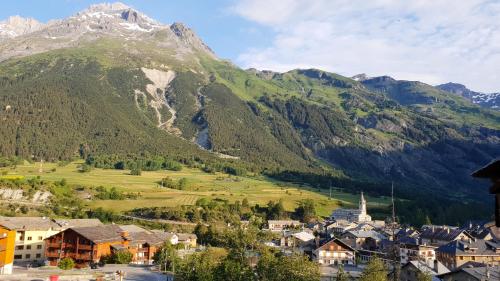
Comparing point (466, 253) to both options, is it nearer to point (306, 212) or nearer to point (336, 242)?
point (336, 242)

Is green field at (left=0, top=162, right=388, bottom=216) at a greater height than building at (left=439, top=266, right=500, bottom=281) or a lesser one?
greater

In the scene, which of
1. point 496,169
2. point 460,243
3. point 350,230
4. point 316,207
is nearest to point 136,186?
point 316,207

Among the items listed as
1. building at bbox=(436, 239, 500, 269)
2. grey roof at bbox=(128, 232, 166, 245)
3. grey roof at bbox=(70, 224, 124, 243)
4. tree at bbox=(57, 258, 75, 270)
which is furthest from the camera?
grey roof at bbox=(128, 232, 166, 245)

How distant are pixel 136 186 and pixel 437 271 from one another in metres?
119

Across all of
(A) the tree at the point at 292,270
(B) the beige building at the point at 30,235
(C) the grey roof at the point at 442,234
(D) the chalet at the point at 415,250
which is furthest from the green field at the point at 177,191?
(A) the tree at the point at 292,270

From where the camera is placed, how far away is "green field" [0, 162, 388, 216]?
148 m

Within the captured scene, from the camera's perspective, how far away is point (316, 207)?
169 meters

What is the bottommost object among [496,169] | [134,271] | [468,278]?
[134,271]

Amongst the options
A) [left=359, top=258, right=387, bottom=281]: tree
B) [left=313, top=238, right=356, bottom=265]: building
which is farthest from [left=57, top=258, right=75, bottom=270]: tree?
[left=359, top=258, right=387, bottom=281]: tree

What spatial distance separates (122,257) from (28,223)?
23.8 metres

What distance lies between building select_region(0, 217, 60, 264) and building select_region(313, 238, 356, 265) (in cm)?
5555

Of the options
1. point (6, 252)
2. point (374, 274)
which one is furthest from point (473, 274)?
point (6, 252)

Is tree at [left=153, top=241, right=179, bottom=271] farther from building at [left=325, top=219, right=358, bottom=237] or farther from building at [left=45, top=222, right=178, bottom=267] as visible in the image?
building at [left=325, top=219, right=358, bottom=237]

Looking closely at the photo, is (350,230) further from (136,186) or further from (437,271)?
(136,186)
